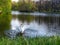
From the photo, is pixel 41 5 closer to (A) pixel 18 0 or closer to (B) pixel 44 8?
(B) pixel 44 8

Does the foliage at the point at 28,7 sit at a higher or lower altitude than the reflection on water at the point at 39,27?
lower

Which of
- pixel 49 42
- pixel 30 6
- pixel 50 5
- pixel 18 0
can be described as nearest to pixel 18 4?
pixel 18 0

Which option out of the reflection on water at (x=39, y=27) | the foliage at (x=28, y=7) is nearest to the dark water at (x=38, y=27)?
the reflection on water at (x=39, y=27)

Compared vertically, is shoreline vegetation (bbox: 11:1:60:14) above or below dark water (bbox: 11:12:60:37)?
below

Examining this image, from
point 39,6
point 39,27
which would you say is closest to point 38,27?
point 39,27

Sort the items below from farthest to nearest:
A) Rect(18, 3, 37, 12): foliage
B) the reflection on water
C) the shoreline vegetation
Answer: Rect(18, 3, 37, 12): foliage
the shoreline vegetation
the reflection on water

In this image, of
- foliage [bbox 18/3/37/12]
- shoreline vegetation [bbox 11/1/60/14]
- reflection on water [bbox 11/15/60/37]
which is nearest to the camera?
reflection on water [bbox 11/15/60/37]

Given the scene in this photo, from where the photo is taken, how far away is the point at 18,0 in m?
93.4

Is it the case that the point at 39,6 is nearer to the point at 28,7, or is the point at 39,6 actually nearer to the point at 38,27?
the point at 28,7

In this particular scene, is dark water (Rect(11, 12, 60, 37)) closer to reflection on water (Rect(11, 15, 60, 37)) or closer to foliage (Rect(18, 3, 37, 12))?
reflection on water (Rect(11, 15, 60, 37))

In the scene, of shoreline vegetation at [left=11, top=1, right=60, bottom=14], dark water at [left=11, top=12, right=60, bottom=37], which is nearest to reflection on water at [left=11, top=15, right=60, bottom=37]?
dark water at [left=11, top=12, right=60, bottom=37]

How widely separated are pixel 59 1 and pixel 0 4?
3259 centimetres

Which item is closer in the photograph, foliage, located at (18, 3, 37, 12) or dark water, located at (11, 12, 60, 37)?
dark water, located at (11, 12, 60, 37)

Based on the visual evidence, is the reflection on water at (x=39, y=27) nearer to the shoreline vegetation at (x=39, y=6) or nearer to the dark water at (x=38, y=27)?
the dark water at (x=38, y=27)
